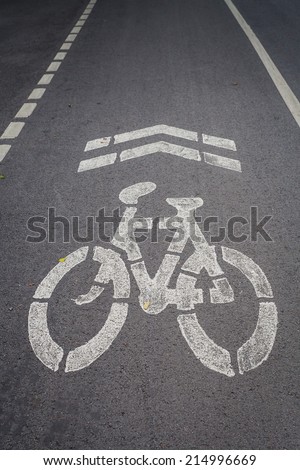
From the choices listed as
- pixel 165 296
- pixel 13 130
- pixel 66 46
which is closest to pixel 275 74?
pixel 13 130

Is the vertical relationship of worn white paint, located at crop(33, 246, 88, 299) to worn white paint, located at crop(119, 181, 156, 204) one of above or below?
below

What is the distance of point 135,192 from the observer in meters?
5.71

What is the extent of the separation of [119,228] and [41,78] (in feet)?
18.7

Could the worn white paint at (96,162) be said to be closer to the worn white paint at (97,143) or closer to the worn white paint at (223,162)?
the worn white paint at (97,143)

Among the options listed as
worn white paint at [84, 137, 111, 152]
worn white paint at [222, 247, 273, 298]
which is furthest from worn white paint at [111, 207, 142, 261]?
worn white paint at [84, 137, 111, 152]

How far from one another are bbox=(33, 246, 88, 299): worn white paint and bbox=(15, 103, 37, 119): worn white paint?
3978mm

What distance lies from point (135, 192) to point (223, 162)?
1.34 m

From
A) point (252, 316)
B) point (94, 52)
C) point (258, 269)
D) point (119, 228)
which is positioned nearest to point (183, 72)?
point (94, 52)

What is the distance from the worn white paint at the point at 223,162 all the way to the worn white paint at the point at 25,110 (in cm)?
327

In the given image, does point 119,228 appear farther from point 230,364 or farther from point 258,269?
point 230,364

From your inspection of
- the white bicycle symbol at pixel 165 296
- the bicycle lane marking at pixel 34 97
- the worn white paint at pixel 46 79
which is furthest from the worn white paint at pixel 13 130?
the white bicycle symbol at pixel 165 296

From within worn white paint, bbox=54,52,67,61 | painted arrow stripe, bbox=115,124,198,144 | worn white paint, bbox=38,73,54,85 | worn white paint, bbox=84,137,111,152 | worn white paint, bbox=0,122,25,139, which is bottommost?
worn white paint, bbox=54,52,67,61

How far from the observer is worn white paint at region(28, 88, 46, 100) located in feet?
28.4

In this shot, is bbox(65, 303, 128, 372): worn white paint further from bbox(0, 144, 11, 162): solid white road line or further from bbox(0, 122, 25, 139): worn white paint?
bbox(0, 122, 25, 139): worn white paint
